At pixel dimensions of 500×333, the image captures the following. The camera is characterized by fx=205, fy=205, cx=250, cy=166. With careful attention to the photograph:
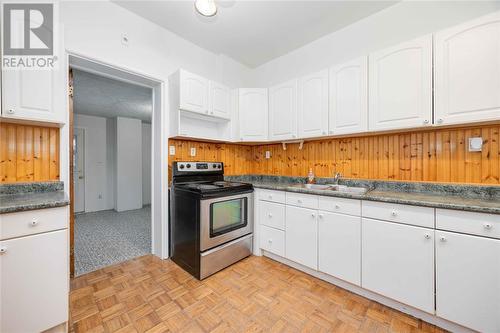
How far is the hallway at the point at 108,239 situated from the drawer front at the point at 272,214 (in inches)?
61.8

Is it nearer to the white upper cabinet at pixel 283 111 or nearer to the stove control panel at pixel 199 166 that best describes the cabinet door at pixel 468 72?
the white upper cabinet at pixel 283 111

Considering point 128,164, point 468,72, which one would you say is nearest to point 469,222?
point 468,72

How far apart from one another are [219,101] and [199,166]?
90cm

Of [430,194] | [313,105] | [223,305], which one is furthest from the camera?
[313,105]

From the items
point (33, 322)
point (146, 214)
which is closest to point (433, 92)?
point (33, 322)

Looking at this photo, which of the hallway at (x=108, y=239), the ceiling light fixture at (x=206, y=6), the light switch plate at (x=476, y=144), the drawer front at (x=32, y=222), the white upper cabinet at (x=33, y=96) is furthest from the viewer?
the hallway at (x=108, y=239)

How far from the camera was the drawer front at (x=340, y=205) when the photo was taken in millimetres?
1775

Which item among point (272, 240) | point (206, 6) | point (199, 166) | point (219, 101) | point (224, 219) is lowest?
point (272, 240)

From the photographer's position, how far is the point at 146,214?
15.4 ft

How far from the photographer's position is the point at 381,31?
2182mm

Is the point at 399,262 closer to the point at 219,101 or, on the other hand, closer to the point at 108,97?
the point at 219,101

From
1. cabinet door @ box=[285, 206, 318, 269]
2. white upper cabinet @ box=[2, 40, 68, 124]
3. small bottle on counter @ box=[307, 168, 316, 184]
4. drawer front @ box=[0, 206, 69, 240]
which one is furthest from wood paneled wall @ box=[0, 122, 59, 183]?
small bottle on counter @ box=[307, 168, 316, 184]

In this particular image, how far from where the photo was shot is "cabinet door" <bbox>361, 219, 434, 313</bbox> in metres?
1.46

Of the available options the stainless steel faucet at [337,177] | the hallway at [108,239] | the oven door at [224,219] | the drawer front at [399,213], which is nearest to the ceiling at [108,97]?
the oven door at [224,219]
